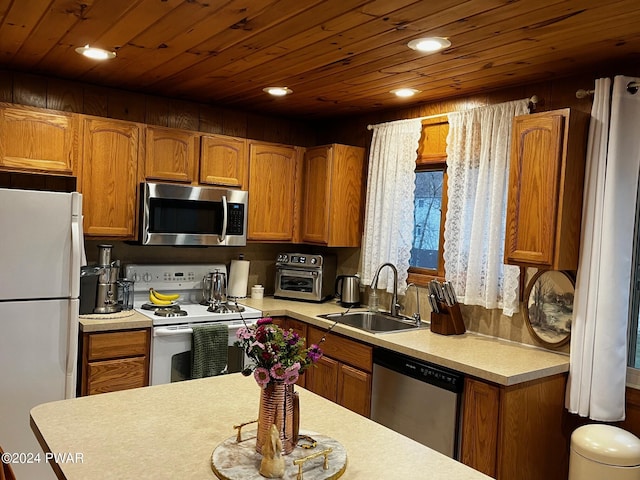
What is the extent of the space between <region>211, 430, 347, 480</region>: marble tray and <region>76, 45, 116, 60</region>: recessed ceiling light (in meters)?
2.05

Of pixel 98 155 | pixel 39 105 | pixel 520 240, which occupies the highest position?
pixel 39 105

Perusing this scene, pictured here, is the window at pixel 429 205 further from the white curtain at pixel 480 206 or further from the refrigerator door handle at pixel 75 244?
the refrigerator door handle at pixel 75 244

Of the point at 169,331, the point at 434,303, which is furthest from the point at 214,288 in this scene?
the point at 434,303

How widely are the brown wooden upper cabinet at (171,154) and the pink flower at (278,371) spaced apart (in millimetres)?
2462

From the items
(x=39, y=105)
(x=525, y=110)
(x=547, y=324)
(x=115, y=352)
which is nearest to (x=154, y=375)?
(x=115, y=352)

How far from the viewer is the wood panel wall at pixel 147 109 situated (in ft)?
10.9

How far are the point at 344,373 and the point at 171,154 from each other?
5.95ft

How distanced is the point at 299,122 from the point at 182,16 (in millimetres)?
2322

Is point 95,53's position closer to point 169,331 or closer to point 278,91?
point 278,91

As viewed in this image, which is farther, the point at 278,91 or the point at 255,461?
the point at 278,91

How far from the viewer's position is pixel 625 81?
8.18 ft

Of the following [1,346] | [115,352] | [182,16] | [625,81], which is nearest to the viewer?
[182,16]

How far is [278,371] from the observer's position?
1.40m

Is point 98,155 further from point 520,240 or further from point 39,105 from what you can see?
point 520,240
